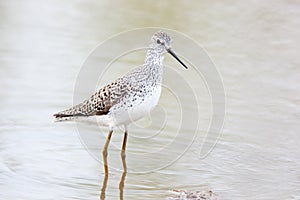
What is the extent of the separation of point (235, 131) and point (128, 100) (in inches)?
90.2

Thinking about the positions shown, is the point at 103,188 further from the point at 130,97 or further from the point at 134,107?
the point at 130,97

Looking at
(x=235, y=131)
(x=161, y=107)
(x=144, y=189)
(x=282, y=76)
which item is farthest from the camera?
(x=282, y=76)

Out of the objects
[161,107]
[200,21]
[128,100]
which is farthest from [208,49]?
[128,100]

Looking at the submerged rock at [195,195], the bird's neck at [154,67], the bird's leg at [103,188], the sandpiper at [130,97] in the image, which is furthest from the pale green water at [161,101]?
the bird's neck at [154,67]

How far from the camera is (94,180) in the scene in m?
9.16

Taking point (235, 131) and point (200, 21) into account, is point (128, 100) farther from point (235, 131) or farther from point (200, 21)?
point (200, 21)

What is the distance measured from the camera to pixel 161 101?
39.2 feet

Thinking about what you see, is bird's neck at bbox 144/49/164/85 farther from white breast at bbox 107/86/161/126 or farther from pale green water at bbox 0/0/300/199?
pale green water at bbox 0/0/300/199

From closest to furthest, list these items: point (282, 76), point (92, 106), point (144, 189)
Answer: point (144, 189) < point (92, 106) < point (282, 76)

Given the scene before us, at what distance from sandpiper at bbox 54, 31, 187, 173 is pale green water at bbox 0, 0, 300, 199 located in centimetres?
64

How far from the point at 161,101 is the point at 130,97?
8.62 feet

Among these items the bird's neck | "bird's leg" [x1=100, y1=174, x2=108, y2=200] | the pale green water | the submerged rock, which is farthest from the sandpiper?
the submerged rock

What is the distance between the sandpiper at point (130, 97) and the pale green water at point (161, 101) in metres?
0.64

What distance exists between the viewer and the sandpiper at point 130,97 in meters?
9.30
